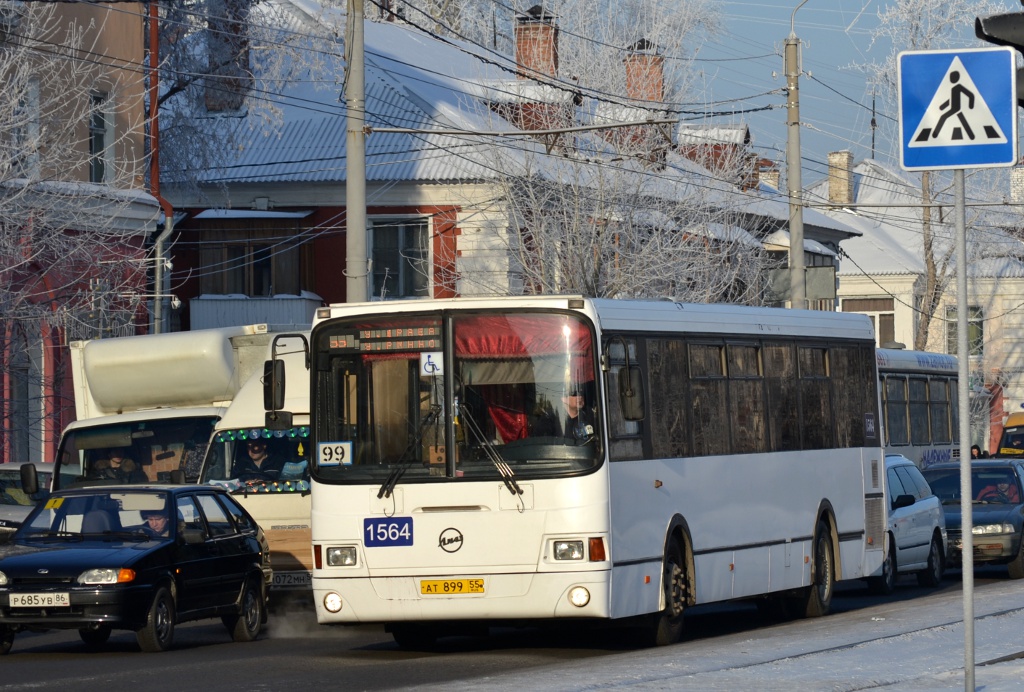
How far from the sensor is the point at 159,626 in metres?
14.8

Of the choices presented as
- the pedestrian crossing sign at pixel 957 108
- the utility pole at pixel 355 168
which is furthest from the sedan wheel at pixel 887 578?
the pedestrian crossing sign at pixel 957 108

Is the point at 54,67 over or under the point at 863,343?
over

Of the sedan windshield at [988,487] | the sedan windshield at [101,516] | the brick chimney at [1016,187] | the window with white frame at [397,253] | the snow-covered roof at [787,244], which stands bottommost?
the sedan windshield at [988,487]

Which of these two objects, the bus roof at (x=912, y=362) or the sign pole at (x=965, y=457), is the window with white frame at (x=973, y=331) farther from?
the sign pole at (x=965, y=457)

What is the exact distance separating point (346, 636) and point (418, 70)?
32914mm

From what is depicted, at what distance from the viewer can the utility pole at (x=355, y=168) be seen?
68.6 ft

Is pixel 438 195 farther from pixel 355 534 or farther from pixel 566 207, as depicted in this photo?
pixel 355 534

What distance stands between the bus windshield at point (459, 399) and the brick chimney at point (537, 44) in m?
25.1

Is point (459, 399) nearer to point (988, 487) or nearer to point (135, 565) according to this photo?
point (135, 565)

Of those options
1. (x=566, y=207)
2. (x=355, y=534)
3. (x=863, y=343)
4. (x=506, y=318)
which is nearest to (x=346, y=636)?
(x=355, y=534)

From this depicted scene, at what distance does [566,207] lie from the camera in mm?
37594

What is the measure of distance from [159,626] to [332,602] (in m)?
1.91

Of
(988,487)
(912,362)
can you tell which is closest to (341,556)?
(988,487)

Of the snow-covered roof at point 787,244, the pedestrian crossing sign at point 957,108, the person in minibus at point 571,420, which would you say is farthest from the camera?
the snow-covered roof at point 787,244
